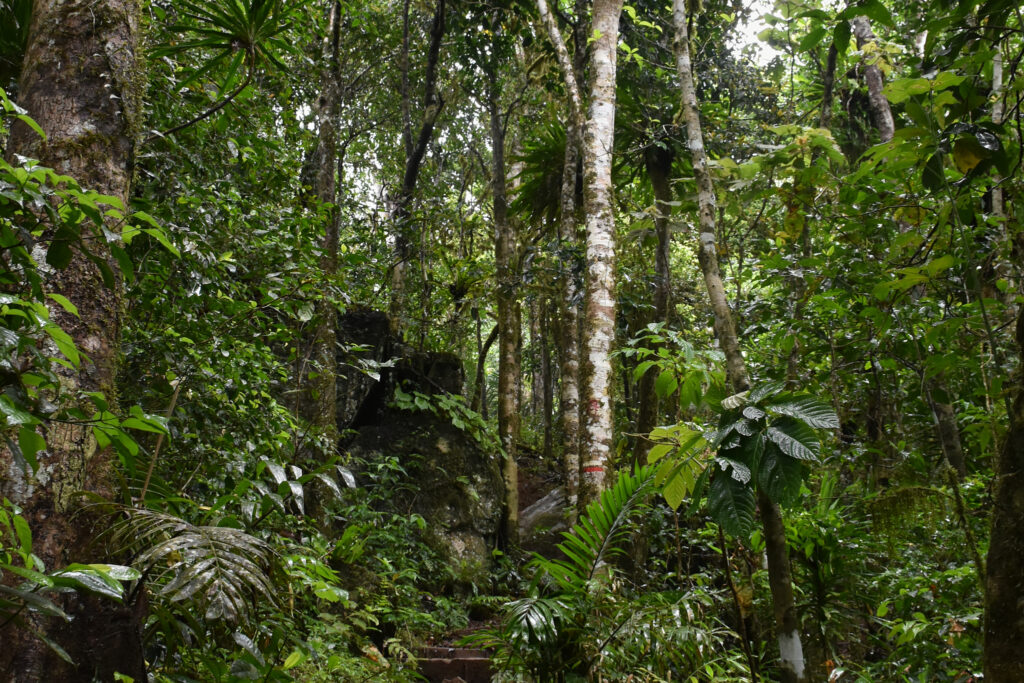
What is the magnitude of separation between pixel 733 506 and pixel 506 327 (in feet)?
22.0

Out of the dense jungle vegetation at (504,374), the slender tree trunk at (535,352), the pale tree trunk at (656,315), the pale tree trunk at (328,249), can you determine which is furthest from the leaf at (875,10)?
the slender tree trunk at (535,352)

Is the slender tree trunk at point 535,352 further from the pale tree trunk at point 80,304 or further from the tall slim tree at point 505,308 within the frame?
the pale tree trunk at point 80,304

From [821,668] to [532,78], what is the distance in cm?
728

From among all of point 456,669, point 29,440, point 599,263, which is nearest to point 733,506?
point 29,440

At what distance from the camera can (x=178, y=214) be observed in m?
3.89

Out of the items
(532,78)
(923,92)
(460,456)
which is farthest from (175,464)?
(532,78)

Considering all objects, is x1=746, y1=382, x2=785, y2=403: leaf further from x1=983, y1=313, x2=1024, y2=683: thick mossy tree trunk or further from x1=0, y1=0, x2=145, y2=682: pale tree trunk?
x1=0, y1=0, x2=145, y2=682: pale tree trunk

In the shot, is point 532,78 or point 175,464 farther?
point 532,78

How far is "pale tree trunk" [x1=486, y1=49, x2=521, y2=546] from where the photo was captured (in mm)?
8289

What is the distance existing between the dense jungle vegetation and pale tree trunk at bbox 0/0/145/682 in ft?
0.04

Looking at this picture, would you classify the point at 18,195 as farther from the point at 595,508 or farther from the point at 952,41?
the point at 952,41

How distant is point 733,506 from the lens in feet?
7.20

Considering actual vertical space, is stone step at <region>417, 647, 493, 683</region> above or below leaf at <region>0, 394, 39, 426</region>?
below

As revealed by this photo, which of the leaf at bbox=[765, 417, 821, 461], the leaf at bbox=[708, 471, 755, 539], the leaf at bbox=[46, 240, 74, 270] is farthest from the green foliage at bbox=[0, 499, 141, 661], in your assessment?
the leaf at bbox=[765, 417, 821, 461]
